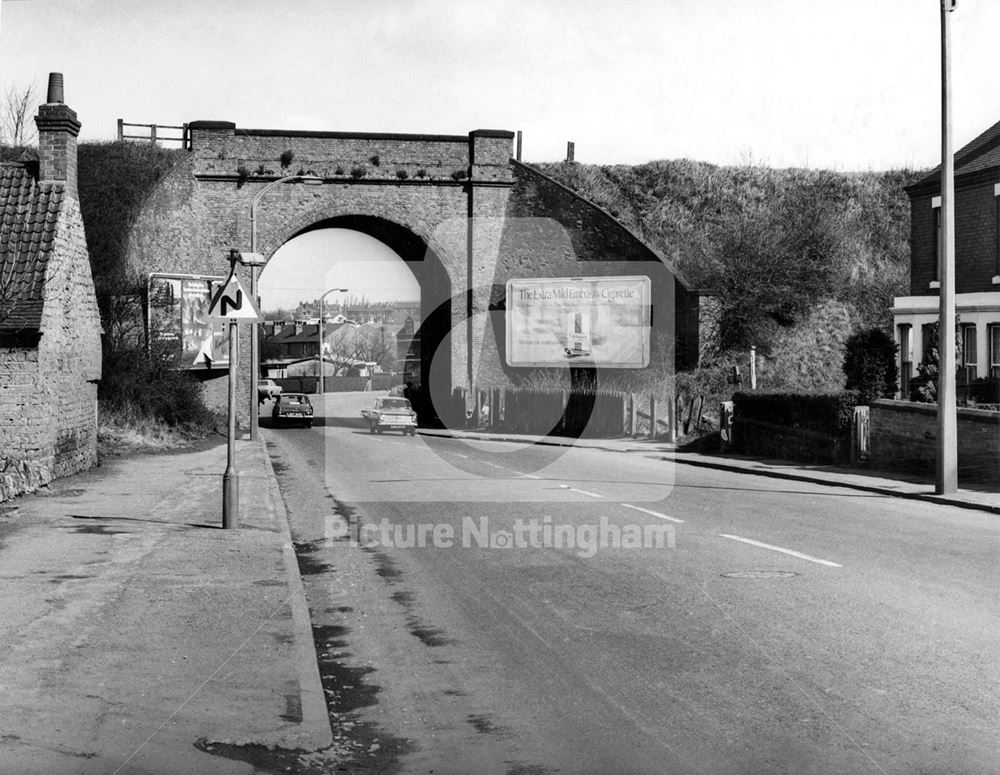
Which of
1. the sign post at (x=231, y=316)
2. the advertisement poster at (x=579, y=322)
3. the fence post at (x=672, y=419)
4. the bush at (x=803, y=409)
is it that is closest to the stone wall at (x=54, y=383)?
the sign post at (x=231, y=316)

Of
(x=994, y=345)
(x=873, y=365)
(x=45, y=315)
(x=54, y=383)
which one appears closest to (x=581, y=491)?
(x=54, y=383)

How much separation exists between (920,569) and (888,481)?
410 inches

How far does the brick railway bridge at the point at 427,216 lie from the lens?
158 feet

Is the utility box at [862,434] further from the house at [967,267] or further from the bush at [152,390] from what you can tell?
the bush at [152,390]

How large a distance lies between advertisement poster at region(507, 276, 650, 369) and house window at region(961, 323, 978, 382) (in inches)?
601

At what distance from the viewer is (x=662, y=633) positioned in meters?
8.85

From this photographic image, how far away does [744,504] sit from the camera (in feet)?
60.1

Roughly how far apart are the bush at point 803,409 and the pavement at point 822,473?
3.30 feet

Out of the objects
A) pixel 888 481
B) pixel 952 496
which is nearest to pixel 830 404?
pixel 888 481

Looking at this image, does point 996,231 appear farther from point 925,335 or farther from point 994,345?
point 925,335

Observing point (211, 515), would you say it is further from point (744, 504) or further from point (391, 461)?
point (391, 461)

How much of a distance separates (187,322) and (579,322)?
15.5m

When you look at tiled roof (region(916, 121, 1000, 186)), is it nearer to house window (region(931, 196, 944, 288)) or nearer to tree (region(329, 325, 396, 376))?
house window (region(931, 196, 944, 288))

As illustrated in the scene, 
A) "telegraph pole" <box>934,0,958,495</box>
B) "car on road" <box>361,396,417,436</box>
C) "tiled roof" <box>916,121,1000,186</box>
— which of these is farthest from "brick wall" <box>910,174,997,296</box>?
"car on road" <box>361,396,417,436</box>
